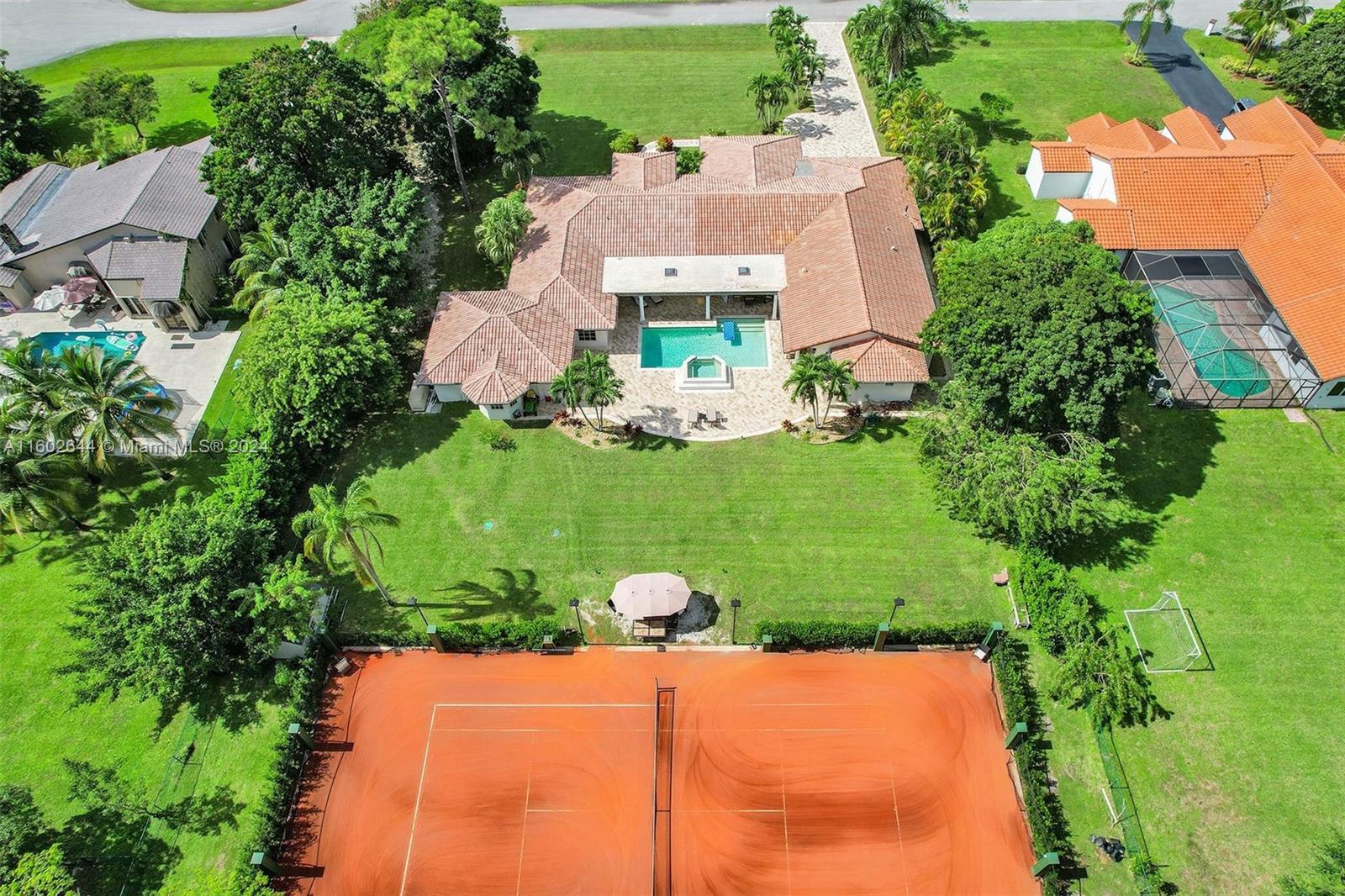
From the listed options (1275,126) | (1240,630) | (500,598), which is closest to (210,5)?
(500,598)

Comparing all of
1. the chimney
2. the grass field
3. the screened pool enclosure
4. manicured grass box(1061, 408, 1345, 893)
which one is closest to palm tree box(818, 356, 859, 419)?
manicured grass box(1061, 408, 1345, 893)

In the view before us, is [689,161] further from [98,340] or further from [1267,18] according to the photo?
[1267,18]

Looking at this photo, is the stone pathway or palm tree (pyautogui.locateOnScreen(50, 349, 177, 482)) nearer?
palm tree (pyautogui.locateOnScreen(50, 349, 177, 482))

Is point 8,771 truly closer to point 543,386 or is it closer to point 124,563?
point 124,563

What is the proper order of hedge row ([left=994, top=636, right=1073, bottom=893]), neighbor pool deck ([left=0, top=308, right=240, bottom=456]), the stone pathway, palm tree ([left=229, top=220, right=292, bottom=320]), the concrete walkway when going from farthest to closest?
the concrete walkway, the stone pathway, neighbor pool deck ([left=0, top=308, right=240, bottom=456]), palm tree ([left=229, top=220, right=292, bottom=320]), hedge row ([left=994, top=636, right=1073, bottom=893])

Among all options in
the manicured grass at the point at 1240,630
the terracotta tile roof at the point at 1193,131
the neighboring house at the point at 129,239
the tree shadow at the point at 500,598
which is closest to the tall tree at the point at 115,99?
the neighboring house at the point at 129,239

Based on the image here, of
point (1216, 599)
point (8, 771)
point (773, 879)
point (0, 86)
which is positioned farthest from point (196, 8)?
point (1216, 599)

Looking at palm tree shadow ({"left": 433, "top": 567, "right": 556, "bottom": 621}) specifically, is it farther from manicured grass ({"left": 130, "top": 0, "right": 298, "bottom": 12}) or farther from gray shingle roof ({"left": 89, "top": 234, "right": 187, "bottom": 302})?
manicured grass ({"left": 130, "top": 0, "right": 298, "bottom": 12})

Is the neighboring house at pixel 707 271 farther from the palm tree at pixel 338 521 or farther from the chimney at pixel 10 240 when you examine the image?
the chimney at pixel 10 240
